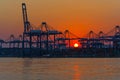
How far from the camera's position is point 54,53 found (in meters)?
170

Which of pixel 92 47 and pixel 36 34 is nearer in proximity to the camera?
pixel 36 34

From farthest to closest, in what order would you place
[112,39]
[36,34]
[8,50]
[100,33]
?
[8,50], [100,33], [112,39], [36,34]

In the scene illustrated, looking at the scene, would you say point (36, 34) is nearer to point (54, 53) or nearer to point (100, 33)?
point (54, 53)
